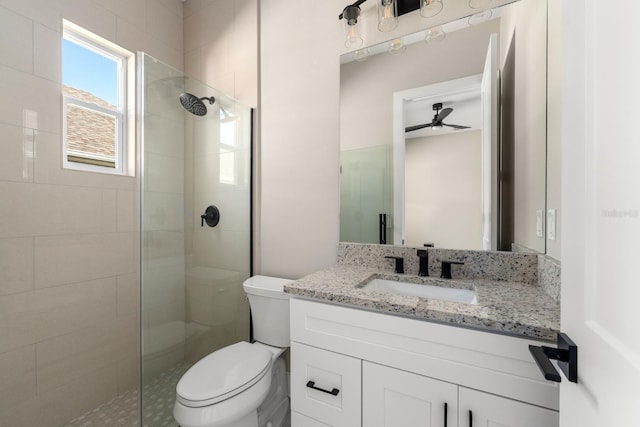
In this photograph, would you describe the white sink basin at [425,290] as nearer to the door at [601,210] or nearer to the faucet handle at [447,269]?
the faucet handle at [447,269]

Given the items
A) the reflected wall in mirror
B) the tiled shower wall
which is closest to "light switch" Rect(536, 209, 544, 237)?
the reflected wall in mirror

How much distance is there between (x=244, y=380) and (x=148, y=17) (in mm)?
2535

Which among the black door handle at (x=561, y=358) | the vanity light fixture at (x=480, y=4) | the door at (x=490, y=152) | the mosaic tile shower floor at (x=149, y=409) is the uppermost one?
the vanity light fixture at (x=480, y=4)

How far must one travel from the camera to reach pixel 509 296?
3.29ft

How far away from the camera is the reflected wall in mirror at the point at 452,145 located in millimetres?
1140

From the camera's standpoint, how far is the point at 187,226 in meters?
1.61

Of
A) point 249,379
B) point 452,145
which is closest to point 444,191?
point 452,145

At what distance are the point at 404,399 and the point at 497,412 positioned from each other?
10.6 inches

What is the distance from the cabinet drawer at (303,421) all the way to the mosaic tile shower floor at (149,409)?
824 mm

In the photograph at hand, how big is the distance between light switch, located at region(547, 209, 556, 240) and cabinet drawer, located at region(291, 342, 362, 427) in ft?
2.78

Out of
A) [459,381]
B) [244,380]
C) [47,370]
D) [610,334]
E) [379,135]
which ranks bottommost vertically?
[47,370]

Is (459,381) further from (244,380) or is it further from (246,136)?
(246,136)

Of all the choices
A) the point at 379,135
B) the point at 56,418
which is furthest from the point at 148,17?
the point at 56,418

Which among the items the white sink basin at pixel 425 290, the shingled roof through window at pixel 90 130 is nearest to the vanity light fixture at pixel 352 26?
the white sink basin at pixel 425 290
